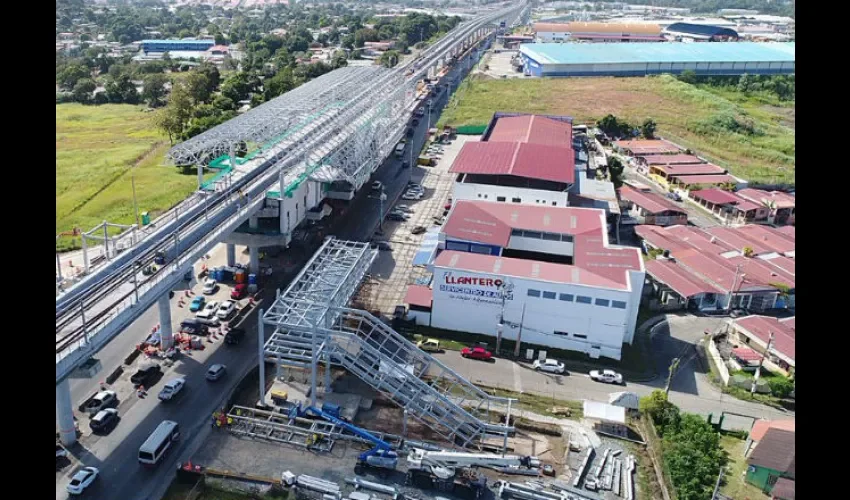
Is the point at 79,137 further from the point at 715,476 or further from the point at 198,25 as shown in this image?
the point at 198,25

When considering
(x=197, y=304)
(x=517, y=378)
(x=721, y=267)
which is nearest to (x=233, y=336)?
(x=197, y=304)

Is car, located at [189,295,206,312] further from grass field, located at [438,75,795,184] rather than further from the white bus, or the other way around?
grass field, located at [438,75,795,184]

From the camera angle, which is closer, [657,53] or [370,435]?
[370,435]

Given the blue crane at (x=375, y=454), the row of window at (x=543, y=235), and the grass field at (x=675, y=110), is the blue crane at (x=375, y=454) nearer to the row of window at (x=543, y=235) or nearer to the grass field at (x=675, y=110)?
the row of window at (x=543, y=235)

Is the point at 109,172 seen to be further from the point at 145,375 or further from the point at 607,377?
the point at 607,377

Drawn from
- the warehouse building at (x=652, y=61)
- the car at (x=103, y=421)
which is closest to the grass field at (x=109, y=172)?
the car at (x=103, y=421)
